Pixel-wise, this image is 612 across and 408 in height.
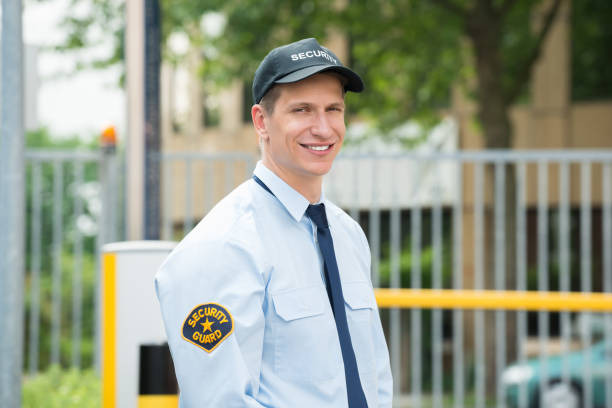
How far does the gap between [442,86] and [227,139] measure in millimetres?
8456

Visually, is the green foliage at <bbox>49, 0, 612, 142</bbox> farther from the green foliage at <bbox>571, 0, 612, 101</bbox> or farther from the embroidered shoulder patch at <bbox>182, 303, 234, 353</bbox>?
the embroidered shoulder patch at <bbox>182, 303, 234, 353</bbox>

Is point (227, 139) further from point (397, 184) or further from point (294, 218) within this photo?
point (294, 218)

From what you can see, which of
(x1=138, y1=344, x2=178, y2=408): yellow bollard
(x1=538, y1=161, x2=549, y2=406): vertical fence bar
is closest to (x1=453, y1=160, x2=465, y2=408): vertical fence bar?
(x1=538, y1=161, x2=549, y2=406): vertical fence bar

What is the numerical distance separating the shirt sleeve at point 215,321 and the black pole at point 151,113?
9.92ft

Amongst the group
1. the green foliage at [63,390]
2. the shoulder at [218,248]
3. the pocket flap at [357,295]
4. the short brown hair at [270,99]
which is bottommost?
the green foliage at [63,390]

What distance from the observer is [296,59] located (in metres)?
1.97

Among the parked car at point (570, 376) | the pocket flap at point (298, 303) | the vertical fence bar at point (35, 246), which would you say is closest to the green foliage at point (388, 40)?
the parked car at point (570, 376)

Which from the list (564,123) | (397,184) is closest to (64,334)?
(397,184)

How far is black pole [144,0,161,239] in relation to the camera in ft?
15.8

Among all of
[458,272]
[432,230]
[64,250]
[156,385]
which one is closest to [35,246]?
[64,250]

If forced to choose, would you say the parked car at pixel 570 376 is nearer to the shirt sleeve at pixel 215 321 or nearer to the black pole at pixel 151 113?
the black pole at pixel 151 113

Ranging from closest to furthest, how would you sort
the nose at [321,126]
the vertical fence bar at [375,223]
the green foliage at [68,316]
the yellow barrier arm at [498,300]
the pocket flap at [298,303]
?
the pocket flap at [298,303] → the nose at [321,126] → the yellow barrier arm at [498,300] → the vertical fence bar at [375,223] → the green foliage at [68,316]

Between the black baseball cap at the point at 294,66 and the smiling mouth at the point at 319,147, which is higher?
the black baseball cap at the point at 294,66

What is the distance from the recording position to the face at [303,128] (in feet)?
6.59
